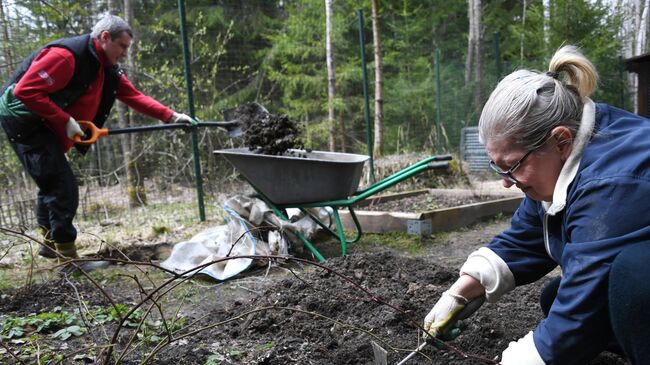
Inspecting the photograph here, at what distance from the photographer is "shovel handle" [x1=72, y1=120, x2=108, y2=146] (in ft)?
10.9

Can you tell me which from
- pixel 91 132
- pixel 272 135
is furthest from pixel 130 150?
pixel 272 135

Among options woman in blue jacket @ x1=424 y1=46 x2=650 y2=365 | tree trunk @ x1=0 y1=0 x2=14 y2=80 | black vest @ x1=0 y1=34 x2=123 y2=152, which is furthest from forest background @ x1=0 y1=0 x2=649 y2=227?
black vest @ x1=0 y1=34 x2=123 y2=152

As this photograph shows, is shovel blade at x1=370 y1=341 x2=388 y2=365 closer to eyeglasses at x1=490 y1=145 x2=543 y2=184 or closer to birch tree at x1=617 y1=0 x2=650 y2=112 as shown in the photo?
eyeglasses at x1=490 y1=145 x2=543 y2=184

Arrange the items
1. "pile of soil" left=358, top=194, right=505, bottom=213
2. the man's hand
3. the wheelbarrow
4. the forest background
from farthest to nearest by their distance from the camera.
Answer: the forest background < "pile of soil" left=358, top=194, right=505, bottom=213 < the man's hand < the wheelbarrow

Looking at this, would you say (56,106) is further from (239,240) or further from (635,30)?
(635,30)

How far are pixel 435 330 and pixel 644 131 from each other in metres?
0.89

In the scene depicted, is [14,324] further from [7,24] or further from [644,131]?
[7,24]

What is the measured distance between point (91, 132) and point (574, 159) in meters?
3.41

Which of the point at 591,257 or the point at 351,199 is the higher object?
the point at 591,257

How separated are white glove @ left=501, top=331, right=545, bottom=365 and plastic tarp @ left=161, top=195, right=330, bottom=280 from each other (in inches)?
87.8

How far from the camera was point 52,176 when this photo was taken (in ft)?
10.8

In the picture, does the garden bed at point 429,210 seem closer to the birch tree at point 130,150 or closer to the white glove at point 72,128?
the white glove at point 72,128

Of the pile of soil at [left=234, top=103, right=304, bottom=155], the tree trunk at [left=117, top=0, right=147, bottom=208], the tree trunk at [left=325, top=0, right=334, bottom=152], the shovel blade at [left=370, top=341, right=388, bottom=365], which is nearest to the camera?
the shovel blade at [left=370, top=341, right=388, bottom=365]

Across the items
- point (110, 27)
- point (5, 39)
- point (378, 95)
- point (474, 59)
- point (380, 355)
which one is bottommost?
point (380, 355)
